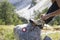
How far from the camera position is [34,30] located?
10.4ft

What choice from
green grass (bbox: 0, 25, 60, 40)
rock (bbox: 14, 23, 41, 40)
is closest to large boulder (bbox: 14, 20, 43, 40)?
rock (bbox: 14, 23, 41, 40)

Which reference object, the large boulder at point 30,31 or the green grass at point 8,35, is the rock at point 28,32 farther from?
the green grass at point 8,35

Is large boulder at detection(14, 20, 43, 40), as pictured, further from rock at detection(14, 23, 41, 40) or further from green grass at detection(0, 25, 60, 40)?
green grass at detection(0, 25, 60, 40)

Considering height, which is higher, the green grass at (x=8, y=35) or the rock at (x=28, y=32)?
the rock at (x=28, y=32)

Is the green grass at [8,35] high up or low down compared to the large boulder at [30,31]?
down

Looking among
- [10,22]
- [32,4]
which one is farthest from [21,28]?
[32,4]

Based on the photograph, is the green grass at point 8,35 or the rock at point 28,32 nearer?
the rock at point 28,32

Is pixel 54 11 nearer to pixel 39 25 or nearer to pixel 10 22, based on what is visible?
pixel 39 25

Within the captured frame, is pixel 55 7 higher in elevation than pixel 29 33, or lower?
higher

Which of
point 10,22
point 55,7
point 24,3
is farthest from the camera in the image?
point 24,3

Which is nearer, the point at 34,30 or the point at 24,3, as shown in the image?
the point at 34,30

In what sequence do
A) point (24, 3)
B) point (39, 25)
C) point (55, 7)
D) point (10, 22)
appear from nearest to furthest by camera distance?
point (39, 25), point (55, 7), point (10, 22), point (24, 3)

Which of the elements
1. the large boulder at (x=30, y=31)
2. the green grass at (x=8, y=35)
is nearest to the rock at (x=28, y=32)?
the large boulder at (x=30, y=31)

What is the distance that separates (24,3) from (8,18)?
1457cm
